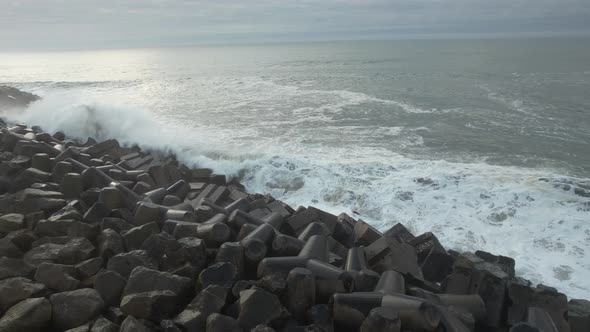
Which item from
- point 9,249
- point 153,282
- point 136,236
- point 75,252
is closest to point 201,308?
point 153,282

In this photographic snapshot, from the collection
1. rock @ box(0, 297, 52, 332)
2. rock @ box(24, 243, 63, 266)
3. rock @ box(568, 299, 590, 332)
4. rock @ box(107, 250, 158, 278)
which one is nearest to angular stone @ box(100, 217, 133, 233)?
rock @ box(24, 243, 63, 266)

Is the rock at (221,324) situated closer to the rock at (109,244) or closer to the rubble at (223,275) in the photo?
the rubble at (223,275)

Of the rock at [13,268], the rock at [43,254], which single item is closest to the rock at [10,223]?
the rock at [43,254]

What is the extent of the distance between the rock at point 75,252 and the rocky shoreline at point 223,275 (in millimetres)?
13

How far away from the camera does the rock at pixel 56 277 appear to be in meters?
4.82

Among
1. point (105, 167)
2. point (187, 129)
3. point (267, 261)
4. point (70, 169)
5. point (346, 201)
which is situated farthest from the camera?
point (187, 129)

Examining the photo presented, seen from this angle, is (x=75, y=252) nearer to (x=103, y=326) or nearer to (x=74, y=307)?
(x=74, y=307)

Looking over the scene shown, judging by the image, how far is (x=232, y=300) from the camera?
474cm

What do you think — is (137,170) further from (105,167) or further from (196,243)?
(196,243)

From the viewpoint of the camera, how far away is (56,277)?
4.85 m

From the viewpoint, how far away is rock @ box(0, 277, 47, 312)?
14.5 feet

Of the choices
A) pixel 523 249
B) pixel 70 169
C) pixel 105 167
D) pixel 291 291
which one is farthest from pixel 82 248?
pixel 523 249

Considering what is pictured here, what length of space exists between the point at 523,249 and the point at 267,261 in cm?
601

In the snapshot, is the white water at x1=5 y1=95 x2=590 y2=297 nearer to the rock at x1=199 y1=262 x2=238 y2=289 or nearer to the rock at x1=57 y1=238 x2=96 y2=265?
the rock at x1=199 y1=262 x2=238 y2=289
